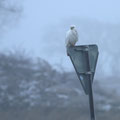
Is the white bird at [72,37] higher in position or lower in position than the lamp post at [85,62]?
higher

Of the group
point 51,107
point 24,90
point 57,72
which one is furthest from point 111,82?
point 51,107

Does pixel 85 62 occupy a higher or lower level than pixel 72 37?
lower

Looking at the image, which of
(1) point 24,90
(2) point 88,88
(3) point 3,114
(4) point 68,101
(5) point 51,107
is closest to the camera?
(2) point 88,88

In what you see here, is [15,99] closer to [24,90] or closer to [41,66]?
[24,90]

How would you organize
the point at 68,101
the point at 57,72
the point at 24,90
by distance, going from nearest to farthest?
the point at 68,101 → the point at 24,90 → the point at 57,72

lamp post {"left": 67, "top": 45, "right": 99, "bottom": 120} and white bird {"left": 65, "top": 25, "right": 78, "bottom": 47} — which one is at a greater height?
white bird {"left": 65, "top": 25, "right": 78, "bottom": 47}

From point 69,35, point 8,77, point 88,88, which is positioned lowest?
point 88,88

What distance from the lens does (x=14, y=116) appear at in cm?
2048

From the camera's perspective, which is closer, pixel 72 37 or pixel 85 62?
pixel 85 62

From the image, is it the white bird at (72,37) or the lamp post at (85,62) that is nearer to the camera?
the lamp post at (85,62)

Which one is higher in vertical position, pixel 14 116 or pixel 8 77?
pixel 8 77

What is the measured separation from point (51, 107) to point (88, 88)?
17.4 metres

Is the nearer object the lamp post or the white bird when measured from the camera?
the lamp post

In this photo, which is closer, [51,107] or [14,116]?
[14,116]
